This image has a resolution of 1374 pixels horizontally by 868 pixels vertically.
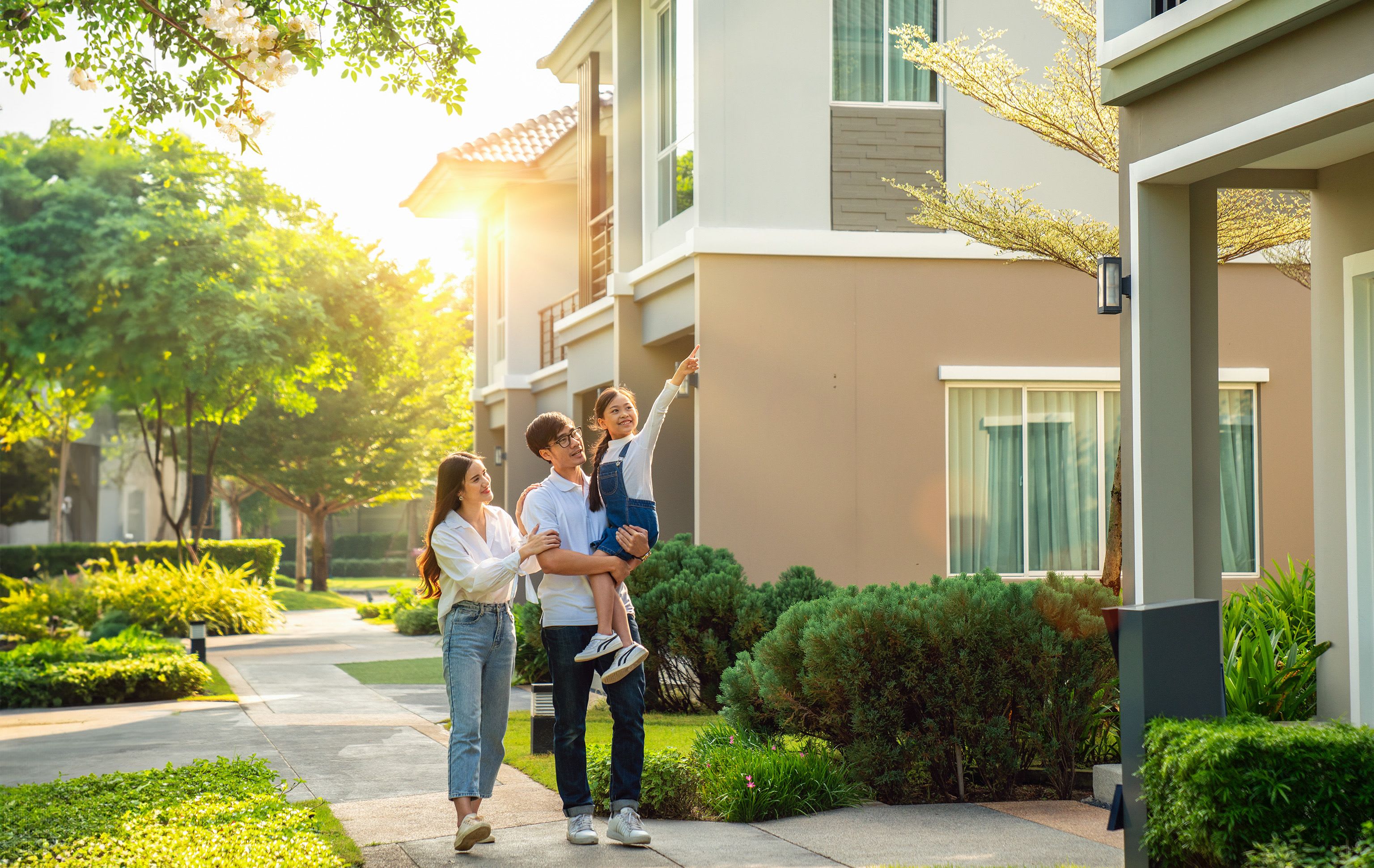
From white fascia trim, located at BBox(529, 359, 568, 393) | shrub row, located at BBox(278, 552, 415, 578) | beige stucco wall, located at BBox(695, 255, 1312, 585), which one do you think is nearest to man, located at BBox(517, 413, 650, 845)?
beige stucco wall, located at BBox(695, 255, 1312, 585)

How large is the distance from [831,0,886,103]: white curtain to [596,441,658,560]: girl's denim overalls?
300 inches

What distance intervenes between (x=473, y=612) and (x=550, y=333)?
15.3 meters

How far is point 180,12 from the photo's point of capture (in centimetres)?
894

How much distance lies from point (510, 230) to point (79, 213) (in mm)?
6916

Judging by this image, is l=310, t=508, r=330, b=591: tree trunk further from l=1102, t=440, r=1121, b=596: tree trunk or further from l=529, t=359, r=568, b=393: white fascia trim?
l=1102, t=440, r=1121, b=596: tree trunk

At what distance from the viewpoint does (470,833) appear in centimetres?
573

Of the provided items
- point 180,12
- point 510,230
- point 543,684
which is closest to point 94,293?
point 510,230

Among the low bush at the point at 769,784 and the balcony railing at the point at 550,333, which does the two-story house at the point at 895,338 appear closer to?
the low bush at the point at 769,784

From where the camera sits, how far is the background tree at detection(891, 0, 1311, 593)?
9.57m

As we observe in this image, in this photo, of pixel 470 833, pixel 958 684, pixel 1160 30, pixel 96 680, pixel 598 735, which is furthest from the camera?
pixel 96 680

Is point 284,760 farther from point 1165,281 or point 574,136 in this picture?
point 574,136

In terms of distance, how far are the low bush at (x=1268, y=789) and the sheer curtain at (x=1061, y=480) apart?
7.86m

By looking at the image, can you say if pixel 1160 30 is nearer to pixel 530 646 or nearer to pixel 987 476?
pixel 987 476

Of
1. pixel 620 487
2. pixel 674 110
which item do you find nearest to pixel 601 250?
pixel 674 110
